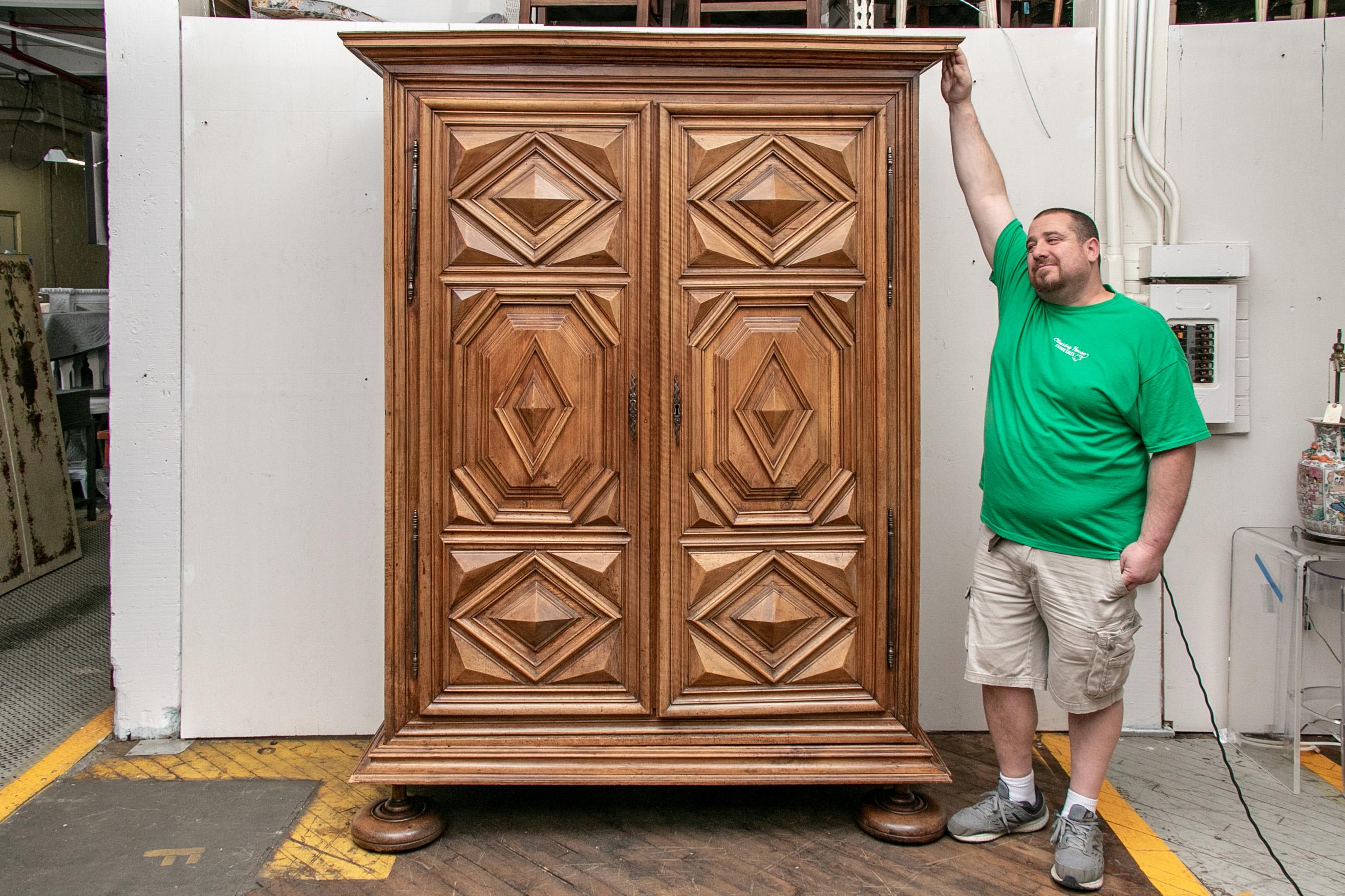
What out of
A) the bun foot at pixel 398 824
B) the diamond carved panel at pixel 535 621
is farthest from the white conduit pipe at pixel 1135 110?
the bun foot at pixel 398 824

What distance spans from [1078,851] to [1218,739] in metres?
1.16

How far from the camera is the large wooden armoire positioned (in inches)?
105

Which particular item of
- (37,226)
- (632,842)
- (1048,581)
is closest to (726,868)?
(632,842)

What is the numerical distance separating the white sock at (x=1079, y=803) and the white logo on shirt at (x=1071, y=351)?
1212 mm

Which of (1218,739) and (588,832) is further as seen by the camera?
(1218,739)

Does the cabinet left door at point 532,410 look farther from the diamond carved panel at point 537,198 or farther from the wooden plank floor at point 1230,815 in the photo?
the wooden plank floor at point 1230,815

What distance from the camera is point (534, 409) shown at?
2.71 m

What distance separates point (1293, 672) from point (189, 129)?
419cm

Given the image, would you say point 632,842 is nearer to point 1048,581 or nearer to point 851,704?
point 851,704

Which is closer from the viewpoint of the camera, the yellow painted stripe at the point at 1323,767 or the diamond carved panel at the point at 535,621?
the diamond carved panel at the point at 535,621

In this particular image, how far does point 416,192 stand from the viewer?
104 inches

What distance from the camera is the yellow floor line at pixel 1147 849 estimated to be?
8.41ft

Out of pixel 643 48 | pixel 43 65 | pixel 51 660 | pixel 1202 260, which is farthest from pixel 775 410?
pixel 43 65

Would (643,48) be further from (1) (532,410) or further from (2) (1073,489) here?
(2) (1073,489)
